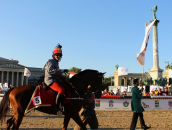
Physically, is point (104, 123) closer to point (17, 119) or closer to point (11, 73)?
point (17, 119)

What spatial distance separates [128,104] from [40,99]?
1230 cm

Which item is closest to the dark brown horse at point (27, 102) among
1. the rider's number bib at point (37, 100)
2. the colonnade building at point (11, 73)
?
the rider's number bib at point (37, 100)

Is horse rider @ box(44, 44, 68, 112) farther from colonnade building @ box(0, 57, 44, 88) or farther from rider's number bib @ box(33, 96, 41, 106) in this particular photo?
colonnade building @ box(0, 57, 44, 88)

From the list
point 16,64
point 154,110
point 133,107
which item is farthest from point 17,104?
point 16,64

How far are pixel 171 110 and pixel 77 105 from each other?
1337 cm

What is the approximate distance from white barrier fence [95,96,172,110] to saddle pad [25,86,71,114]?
1110 cm

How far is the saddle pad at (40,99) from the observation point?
580 centimetres

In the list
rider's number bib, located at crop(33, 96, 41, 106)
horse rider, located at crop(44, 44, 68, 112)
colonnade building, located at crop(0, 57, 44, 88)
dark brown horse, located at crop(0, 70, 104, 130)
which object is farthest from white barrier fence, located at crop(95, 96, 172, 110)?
colonnade building, located at crop(0, 57, 44, 88)

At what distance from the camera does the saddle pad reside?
5.80m

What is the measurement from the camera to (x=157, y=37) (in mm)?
49438

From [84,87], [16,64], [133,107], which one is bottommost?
[133,107]

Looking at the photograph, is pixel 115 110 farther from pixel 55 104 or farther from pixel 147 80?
pixel 147 80

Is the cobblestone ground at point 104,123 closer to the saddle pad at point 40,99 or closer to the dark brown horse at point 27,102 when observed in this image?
the dark brown horse at point 27,102

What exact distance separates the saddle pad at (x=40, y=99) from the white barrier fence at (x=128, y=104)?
11.1m
